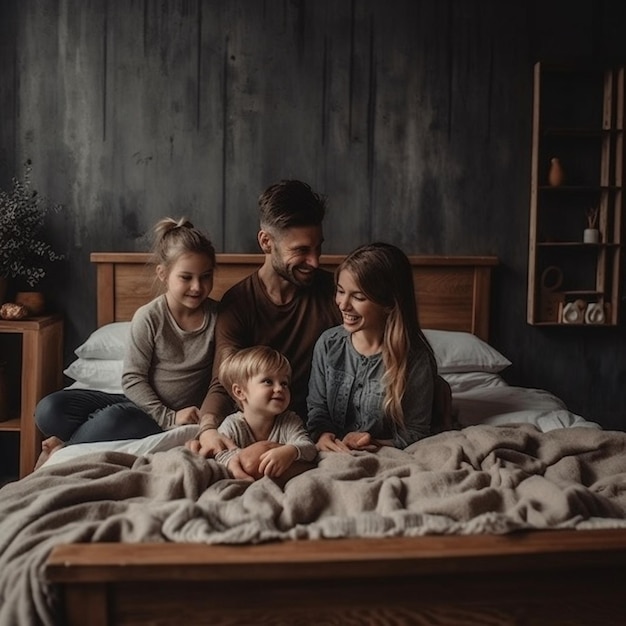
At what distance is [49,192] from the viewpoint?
3.22 meters

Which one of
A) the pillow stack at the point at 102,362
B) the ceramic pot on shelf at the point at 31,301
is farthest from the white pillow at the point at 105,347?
the ceramic pot on shelf at the point at 31,301

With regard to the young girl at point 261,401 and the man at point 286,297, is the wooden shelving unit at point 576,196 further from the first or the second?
the young girl at point 261,401

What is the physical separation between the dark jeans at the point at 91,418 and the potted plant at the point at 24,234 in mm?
932

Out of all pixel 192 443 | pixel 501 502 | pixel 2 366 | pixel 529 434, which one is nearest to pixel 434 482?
pixel 501 502

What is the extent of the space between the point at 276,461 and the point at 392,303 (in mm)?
551

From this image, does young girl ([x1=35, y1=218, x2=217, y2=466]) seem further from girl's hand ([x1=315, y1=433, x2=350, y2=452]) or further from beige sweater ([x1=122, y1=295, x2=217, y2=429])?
girl's hand ([x1=315, y1=433, x2=350, y2=452])

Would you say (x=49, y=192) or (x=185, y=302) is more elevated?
(x=49, y=192)

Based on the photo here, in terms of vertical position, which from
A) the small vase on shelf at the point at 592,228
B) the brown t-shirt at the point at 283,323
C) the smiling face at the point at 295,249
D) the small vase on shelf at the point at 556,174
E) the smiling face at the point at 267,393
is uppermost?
the small vase on shelf at the point at 556,174

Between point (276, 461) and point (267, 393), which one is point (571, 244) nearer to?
point (267, 393)

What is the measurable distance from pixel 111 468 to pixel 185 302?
28.7 inches

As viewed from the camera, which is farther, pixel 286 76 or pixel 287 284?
pixel 286 76

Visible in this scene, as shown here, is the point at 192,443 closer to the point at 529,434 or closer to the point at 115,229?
the point at 529,434

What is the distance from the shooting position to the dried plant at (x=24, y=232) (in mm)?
3047

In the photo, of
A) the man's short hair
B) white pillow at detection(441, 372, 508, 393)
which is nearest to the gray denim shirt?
the man's short hair
